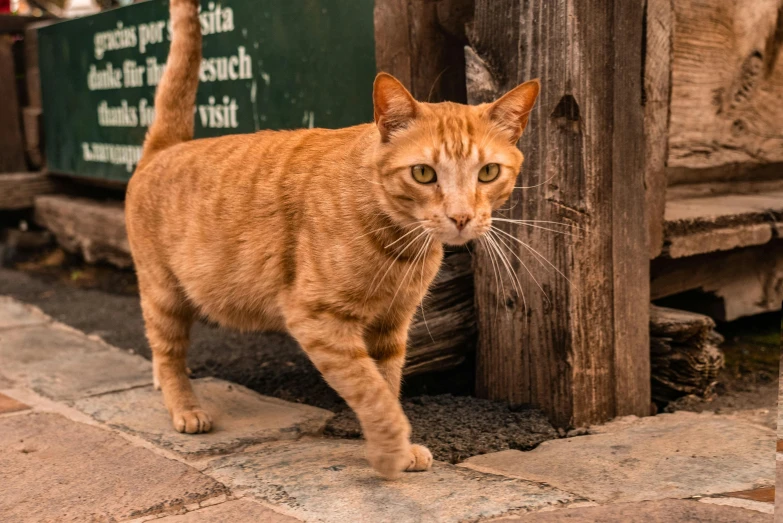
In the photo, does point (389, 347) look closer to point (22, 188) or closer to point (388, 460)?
point (388, 460)

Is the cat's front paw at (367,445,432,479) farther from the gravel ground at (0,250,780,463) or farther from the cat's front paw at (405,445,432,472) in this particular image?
the gravel ground at (0,250,780,463)

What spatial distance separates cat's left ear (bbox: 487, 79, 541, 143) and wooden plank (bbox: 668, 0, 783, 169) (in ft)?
4.45

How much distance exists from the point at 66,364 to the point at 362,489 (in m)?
1.96

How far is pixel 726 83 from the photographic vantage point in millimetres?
3576

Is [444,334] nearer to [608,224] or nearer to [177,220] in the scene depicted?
[608,224]

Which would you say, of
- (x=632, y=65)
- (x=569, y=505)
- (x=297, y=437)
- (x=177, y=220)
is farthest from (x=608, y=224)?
(x=177, y=220)

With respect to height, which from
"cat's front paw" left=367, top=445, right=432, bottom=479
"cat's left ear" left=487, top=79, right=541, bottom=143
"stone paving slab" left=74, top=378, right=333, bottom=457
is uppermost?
"cat's left ear" left=487, top=79, right=541, bottom=143

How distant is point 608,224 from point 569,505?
1042 mm

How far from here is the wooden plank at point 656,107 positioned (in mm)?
2818

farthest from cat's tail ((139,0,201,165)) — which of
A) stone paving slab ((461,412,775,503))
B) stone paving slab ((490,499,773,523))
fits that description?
stone paving slab ((490,499,773,523))

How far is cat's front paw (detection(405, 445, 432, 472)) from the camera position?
2385mm

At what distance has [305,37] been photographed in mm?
3545

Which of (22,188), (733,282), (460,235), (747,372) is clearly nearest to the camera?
(460,235)

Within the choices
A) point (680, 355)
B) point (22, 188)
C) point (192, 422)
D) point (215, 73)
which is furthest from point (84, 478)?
point (22, 188)
